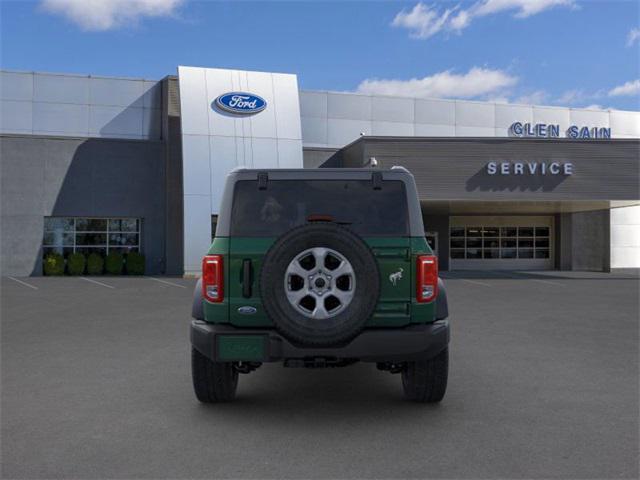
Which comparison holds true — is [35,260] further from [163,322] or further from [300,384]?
[300,384]

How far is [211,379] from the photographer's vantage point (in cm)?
532

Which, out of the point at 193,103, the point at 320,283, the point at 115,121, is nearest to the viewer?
the point at 320,283

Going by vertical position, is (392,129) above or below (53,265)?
above

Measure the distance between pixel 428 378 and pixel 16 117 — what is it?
27.5 metres

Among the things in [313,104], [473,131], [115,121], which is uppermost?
[313,104]

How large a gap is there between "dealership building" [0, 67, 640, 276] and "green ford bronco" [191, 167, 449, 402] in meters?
16.9

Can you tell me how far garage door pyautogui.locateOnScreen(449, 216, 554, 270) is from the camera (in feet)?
104

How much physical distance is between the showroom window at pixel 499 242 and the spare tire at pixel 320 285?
2790cm

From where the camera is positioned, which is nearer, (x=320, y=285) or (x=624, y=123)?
(x=320, y=285)

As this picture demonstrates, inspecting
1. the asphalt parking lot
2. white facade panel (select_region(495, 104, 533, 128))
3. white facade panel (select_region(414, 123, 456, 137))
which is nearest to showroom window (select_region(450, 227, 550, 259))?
white facade panel (select_region(414, 123, 456, 137))

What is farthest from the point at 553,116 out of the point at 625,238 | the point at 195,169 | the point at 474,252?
the point at 195,169

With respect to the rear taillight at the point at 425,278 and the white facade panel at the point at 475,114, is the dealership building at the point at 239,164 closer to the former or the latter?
the white facade panel at the point at 475,114

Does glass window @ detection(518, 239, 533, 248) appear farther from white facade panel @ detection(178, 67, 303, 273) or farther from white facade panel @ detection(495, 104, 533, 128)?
white facade panel @ detection(178, 67, 303, 273)

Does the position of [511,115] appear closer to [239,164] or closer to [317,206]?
[239,164]
